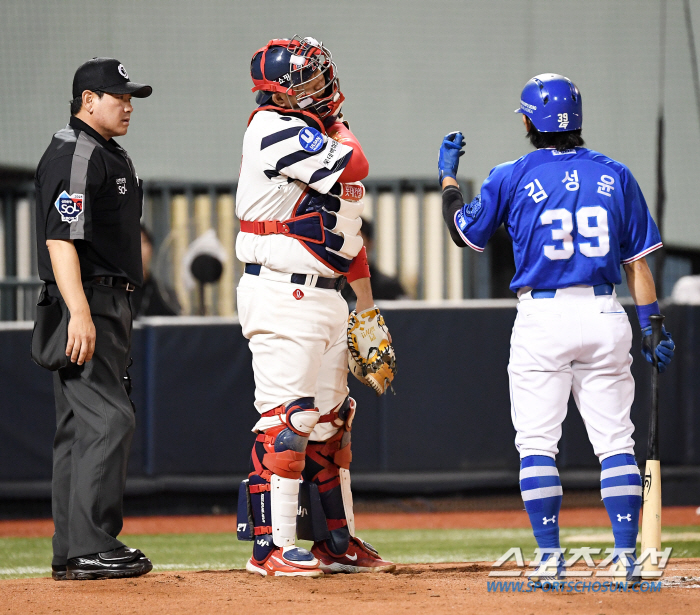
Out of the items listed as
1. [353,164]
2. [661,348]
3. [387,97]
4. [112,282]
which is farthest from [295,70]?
[387,97]

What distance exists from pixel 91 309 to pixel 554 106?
6.32 ft

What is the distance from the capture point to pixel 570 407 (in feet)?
23.8

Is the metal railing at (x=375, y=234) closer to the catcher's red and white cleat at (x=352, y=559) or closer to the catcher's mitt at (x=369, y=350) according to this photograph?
the catcher's mitt at (x=369, y=350)

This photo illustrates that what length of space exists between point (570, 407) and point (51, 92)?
7014 millimetres

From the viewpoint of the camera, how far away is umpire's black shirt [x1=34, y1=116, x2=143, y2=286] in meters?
3.57

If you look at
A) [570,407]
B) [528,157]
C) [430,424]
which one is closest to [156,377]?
[430,424]

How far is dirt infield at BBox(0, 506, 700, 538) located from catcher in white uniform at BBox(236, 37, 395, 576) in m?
3.12

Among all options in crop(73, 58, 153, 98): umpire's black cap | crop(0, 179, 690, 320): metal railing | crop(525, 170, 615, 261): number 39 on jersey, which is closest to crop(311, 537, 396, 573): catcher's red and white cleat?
crop(525, 170, 615, 261): number 39 on jersey

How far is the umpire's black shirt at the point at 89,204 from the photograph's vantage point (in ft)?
11.7

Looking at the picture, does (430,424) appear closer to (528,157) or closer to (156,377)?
(156,377)

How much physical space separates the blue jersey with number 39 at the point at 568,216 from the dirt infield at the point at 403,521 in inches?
149

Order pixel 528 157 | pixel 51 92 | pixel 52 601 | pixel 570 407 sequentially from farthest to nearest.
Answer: pixel 51 92 → pixel 570 407 → pixel 528 157 → pixel 52 601

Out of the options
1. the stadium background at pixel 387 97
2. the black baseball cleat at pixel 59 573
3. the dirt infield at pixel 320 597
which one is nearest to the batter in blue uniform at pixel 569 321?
the dirt infield at pixel 320 597

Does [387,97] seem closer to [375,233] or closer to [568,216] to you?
[375,233]
